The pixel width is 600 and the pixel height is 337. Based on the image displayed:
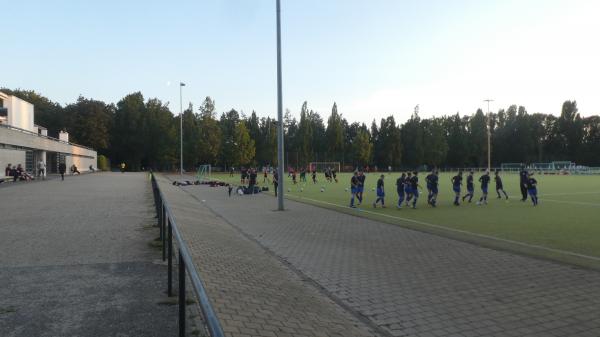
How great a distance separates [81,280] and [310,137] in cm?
9895

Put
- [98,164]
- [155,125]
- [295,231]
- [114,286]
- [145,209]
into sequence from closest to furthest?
[114,286], [295,231], [145,209], [98,164], [155,125]

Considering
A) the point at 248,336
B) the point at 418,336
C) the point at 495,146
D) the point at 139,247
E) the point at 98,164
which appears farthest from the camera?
the point at 495,146

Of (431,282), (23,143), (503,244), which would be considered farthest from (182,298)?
(23,143)

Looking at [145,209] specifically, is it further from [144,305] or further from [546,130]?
[546,130]

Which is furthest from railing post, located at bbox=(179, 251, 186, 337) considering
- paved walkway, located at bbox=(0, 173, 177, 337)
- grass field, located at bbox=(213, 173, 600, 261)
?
grass field, located at bbox=(213, 173, 600, 261)

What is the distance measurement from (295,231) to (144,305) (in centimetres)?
753

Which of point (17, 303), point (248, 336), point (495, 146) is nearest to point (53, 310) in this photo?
point (17, 303)

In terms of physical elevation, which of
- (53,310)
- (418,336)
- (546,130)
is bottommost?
(418,336)

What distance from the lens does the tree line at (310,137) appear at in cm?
8531

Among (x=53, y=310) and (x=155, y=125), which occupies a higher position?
(x=155, y=125)

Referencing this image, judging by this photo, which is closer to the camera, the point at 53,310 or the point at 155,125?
the point at 53,310

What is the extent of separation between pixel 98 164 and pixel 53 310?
272ft

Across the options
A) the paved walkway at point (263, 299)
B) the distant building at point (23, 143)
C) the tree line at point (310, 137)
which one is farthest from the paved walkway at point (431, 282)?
the tree line at point (310, 137)

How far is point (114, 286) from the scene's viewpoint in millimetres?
5918
